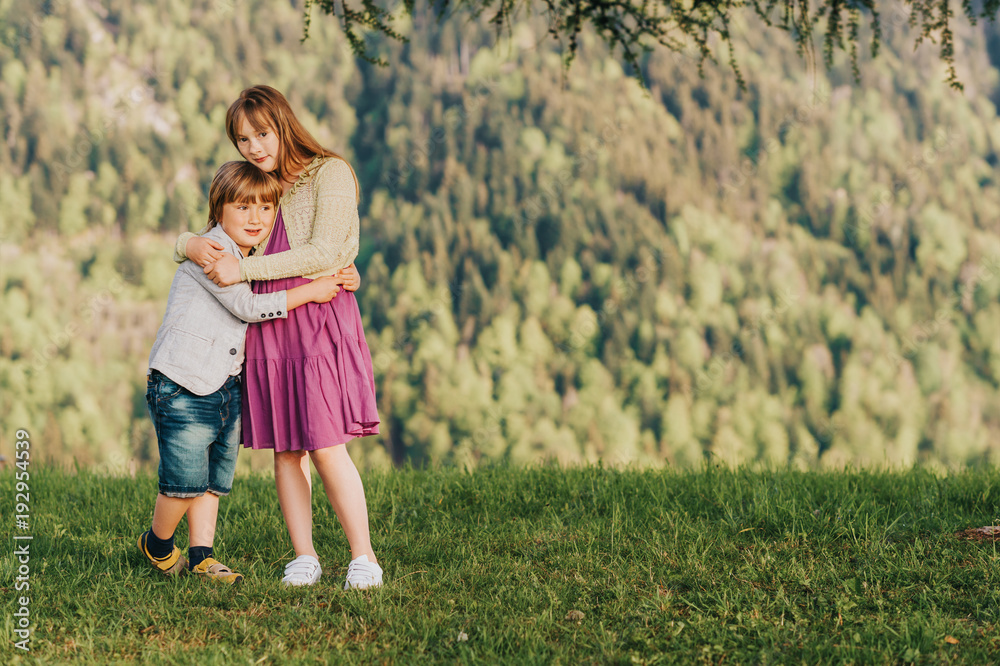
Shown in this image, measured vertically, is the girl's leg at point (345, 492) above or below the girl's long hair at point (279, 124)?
below

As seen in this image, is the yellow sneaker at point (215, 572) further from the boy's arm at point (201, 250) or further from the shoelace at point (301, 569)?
the boy's arm at point (201, 250)

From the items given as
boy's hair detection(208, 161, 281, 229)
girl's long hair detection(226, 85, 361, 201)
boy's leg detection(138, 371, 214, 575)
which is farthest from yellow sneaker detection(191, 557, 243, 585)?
girl's long hair detection(226, 85, 361, 201)

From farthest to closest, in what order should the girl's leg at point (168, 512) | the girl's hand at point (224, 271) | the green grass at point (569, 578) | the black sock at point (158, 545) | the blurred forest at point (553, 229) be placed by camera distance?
the blurred forest at point (553, 229)
the black sock at point (158, 545)
the girl's leg at point (168, 512)
the girl's hand at point (224, 271)
the green grass at point (569, 578)

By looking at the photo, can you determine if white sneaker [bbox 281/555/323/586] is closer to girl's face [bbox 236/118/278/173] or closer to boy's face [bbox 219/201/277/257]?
boy's face [bbox 219/201/277/257]

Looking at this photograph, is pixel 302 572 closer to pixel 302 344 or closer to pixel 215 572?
pixel 215 572

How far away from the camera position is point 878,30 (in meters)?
4.36

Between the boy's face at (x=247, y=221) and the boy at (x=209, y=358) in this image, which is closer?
the boy at (x=209, y=358)

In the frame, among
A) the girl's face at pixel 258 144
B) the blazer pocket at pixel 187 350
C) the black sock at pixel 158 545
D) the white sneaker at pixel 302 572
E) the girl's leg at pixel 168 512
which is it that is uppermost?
the girl's face at pixel 258 144

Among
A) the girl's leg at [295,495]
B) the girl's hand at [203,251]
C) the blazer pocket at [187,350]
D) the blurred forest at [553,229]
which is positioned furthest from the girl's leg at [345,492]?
the blurred forest at [553,229]

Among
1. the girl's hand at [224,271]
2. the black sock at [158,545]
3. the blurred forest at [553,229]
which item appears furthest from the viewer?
the blurred forest at [553,229]

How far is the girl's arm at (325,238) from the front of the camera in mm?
3146

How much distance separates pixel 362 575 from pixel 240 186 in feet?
5.14

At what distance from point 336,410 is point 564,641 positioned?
1180mm

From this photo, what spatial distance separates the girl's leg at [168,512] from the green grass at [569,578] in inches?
9.5
